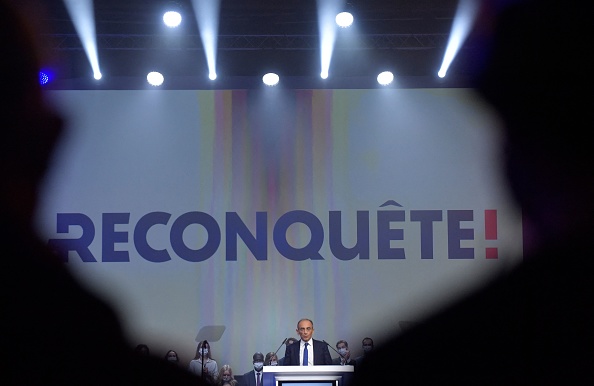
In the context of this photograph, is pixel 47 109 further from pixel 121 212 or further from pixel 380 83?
pixel 380 83

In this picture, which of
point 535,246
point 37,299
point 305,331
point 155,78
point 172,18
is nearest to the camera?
point 305,331

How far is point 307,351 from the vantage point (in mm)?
6773

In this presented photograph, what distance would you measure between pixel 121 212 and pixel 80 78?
1.42 metres

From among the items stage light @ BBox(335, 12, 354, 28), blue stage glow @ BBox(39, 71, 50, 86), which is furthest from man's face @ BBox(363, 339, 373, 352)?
blue stage glow @ BBox(39, 71, 50, 86)

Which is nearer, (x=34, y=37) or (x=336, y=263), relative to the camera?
(x=34, y=37)

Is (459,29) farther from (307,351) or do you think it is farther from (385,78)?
(307,351)

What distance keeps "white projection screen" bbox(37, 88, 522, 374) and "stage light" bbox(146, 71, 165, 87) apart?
107 mm

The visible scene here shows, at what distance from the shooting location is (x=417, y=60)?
8.31m

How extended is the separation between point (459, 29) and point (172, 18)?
2.73m

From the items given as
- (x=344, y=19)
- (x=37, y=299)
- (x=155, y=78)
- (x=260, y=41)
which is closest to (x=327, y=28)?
(x=344, y=19)

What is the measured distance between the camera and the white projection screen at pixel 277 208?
8.12 m

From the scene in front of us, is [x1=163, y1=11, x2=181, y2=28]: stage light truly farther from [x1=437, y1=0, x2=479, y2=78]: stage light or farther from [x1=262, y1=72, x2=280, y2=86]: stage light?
[x1=437, y1=0, x2=479, y2=78]: stage light

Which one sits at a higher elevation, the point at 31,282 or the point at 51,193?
the point at 51,193

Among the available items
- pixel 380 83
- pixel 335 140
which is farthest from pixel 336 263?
pixel 380 83
